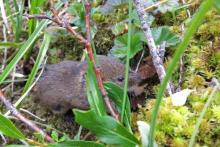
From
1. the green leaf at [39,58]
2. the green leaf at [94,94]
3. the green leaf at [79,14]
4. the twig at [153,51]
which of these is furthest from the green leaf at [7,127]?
the green leaf at [79,14]

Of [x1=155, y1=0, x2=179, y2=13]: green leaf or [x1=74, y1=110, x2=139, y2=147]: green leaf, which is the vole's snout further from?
[x1=155, y1=0, x2=179, y2=13]: green leaf

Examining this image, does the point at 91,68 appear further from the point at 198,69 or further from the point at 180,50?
the point at 180,50

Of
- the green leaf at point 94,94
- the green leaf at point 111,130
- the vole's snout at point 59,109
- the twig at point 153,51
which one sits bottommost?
the vole's snout at point 59,109

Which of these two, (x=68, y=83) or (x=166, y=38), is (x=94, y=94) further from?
(x=166, y=38)

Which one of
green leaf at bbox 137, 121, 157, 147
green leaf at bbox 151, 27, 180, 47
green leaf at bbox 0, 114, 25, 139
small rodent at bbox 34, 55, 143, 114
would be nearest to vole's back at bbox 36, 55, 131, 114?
small rodent at bbox 34, 55, 143, 114

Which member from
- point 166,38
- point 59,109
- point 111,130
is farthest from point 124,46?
point 111,130

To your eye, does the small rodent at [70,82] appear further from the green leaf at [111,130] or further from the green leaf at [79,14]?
the green leaf at [111,130]
